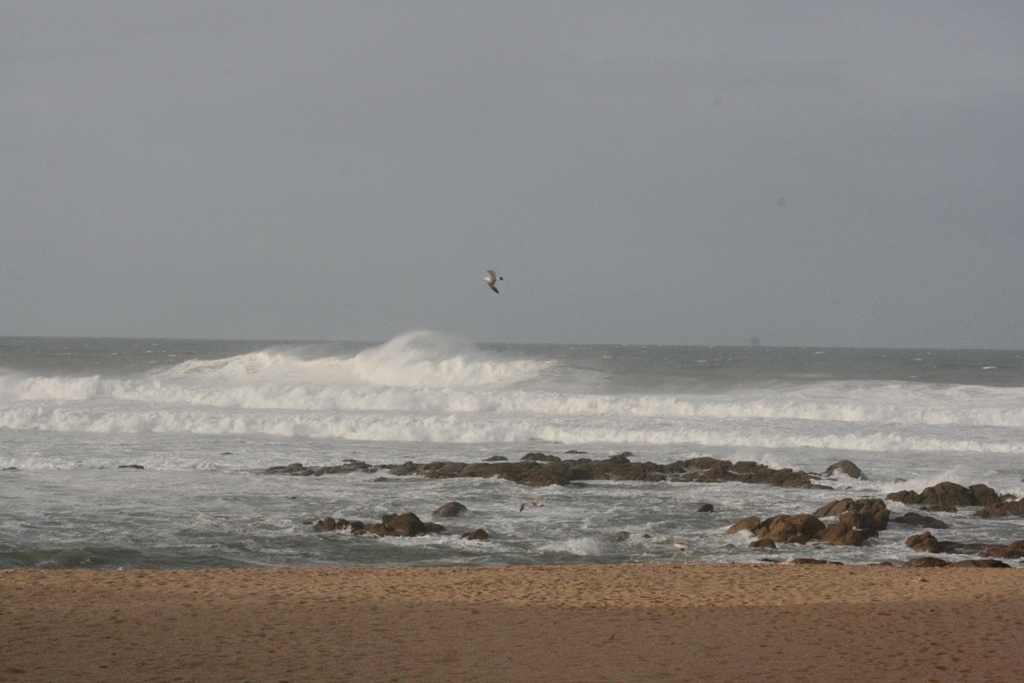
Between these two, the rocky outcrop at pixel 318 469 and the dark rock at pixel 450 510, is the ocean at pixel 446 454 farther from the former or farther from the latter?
the rocky outcrop at pixel 318 469

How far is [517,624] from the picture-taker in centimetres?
916

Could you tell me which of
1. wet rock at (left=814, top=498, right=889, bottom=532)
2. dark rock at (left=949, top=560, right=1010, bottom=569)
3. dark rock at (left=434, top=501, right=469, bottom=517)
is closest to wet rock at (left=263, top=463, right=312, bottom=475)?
dark rock at (left=434, top=501, right=469, bottom=517)

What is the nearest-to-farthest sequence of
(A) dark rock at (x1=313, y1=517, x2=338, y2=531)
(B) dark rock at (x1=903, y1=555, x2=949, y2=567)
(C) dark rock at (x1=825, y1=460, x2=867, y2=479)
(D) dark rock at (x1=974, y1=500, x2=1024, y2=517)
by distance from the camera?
(B) dark rock at (x1=903, y1=555, x2=949, y2=567) < (A) dark rock at (x1=313, y1=517, x2=338, y2=531) < (D) dark rock at (x1=974, y1=500, x2=1024, y2=517) < (C) dark rock at (x1=825, y1=460, x2=867, y2=479)

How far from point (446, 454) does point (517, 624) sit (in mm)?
14004

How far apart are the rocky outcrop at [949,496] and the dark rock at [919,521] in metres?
1.37

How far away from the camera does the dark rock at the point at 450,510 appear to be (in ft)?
49.7

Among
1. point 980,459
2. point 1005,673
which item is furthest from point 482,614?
point 980,459

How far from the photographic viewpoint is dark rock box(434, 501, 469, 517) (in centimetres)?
1514

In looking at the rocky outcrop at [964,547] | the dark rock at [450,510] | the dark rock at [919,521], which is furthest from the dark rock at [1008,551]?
the dark rock at [450,510]

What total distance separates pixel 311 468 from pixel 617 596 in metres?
11.1

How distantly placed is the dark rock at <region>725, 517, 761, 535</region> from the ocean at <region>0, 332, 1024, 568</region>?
202mm

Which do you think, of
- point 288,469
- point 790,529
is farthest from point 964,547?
point 288,469

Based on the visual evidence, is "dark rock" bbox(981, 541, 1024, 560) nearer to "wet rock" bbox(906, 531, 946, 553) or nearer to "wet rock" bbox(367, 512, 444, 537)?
"wet rock" bbox(906, 531, 946, 553)

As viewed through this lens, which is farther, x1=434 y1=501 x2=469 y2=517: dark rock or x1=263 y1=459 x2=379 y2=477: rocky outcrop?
x1=263 y1=459 x2=379 y2=477: rocky outcrop
